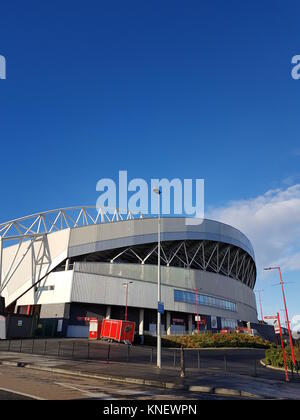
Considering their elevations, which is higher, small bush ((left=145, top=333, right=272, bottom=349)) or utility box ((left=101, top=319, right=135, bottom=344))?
utility box ((left=101, top=319, right=135, bottom=344))

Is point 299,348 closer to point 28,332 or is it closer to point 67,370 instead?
point 67,370

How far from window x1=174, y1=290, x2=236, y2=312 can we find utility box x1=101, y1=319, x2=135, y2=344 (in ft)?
69.8

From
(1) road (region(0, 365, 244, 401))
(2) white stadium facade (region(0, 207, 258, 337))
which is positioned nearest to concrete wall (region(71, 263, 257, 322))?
(2) white stadium facade (region(0, 207, 258, 337))

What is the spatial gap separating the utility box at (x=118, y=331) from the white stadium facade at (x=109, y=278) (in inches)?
447

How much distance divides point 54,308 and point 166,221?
26.7 metres

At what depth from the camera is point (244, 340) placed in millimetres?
50219

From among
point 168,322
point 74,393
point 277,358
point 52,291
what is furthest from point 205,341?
point 74,393

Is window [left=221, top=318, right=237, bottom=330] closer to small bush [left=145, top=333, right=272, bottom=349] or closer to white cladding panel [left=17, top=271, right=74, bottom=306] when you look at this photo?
small bush [left=145, top=333, right=272, bottom=349]

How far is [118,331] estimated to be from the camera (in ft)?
140

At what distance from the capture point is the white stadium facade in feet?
→ 183

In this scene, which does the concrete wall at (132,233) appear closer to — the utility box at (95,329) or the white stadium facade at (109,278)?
the white stadium facade at (109,278)
